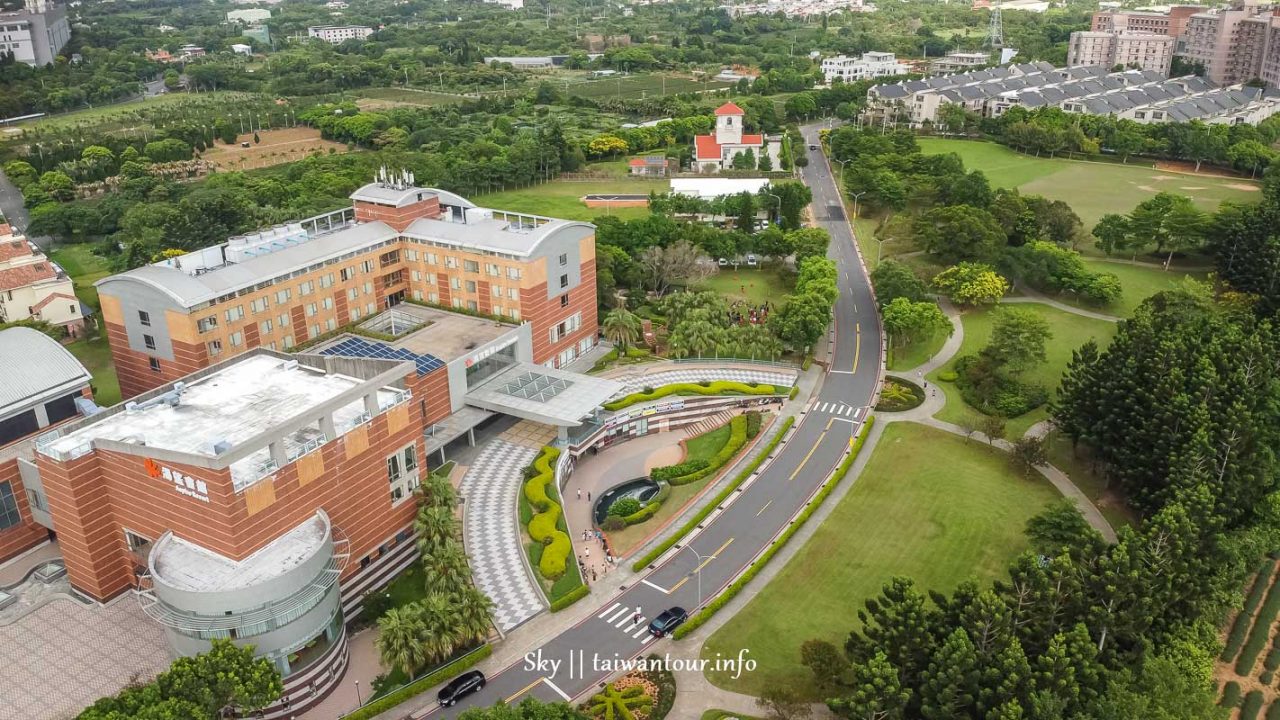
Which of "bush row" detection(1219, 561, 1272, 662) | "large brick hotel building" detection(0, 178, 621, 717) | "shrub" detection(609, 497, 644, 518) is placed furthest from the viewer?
"shrub" detection(609, 497, 644, 518)

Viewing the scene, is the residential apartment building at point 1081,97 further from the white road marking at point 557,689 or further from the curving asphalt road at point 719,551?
the white road marking at point 557,689

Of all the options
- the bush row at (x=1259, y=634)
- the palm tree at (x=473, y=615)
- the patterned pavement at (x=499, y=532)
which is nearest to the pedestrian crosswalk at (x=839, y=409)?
the patterned pavement at (x=499, y=532)

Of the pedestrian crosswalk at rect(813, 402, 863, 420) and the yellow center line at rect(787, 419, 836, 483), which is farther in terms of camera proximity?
the pedestrian crosswalk at rect(813, 402, 863, 420)

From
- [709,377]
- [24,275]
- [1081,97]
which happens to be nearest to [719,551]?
[709,377]

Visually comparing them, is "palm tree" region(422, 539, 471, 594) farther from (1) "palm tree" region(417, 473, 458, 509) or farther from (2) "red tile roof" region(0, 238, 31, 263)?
(2) "red tile roof" region(0, 238, 31, 263)

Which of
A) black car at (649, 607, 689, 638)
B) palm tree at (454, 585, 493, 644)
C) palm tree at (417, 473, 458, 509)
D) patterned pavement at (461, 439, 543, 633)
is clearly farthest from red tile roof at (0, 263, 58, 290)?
black car at (649, 607, 689, 638)

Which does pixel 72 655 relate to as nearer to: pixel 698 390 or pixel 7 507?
pixel 7 507
